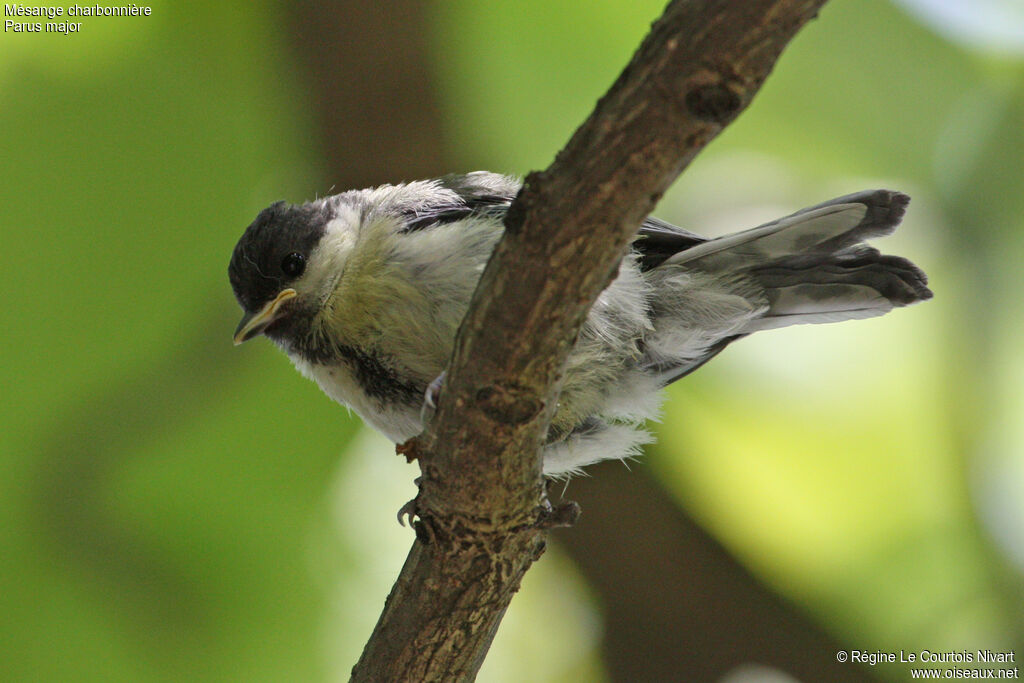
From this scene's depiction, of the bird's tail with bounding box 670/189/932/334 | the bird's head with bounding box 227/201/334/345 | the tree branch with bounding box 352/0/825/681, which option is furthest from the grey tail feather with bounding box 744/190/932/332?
the bird's head with bounding box 227/201/334/345

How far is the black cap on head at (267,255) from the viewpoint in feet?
6.87

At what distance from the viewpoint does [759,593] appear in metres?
2.69

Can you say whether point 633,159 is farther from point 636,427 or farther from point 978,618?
point 978,618

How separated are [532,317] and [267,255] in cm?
107

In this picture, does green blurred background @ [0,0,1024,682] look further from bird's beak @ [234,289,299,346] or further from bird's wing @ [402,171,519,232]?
bird's beak @ [234,289,299,346]

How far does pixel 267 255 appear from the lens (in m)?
2.11

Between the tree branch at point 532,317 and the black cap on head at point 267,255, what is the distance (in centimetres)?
71

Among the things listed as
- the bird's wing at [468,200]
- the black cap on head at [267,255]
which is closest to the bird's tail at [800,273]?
the bird's wing at [468,200]

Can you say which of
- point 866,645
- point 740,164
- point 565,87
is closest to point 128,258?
point 565,87

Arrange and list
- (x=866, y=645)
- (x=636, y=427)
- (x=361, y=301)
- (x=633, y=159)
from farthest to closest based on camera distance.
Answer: (x=866, y=645), (x=636, y=427), (x=361, y=301), (x=633, y=159)

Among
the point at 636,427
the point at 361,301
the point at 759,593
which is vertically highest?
the point at 361,301

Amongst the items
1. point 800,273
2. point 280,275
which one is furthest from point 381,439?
point 800,273

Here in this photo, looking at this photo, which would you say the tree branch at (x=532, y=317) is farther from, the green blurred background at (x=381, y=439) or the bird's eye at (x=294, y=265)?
the green blurred background at (x=381, y=439)

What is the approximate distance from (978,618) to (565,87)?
7.15 ft
